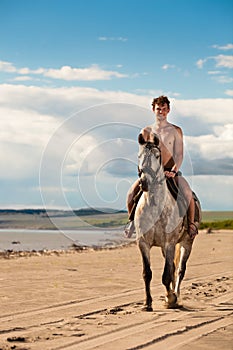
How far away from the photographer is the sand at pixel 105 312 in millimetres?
8492

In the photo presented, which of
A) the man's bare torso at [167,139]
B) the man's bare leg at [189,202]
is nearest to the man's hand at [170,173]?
the man's bare torso at [167,139]

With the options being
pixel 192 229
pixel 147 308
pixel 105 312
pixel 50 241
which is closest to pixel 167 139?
pixel 192 229

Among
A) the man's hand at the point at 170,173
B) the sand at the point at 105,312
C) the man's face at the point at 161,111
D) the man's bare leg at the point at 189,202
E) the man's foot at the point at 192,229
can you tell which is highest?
the man's face at the point at 161,111

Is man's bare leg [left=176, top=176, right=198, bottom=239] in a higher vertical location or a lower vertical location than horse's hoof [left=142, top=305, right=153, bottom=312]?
higher

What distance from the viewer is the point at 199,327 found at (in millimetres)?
9648

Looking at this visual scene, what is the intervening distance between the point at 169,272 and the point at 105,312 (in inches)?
51.4

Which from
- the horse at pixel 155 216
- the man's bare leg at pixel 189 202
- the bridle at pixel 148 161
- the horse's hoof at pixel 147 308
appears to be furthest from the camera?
the man's bare leg at pixel 189 202

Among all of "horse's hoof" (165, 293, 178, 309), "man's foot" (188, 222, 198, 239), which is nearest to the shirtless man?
"man's foot" (188, 222, 198, 239)

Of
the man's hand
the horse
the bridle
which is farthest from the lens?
the man's hand

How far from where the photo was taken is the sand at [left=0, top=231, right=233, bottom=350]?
8492 mm

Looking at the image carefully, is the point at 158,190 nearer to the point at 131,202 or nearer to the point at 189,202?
the point at 131,202

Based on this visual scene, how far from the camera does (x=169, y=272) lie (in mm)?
11430

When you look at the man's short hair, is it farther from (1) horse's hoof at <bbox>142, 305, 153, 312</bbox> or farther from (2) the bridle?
(1) horse's hoof at <bbox>142, 305, 153, 312</bbox>

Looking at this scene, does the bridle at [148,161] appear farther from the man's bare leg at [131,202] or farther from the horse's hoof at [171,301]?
the horse's hoof at [171,301]
